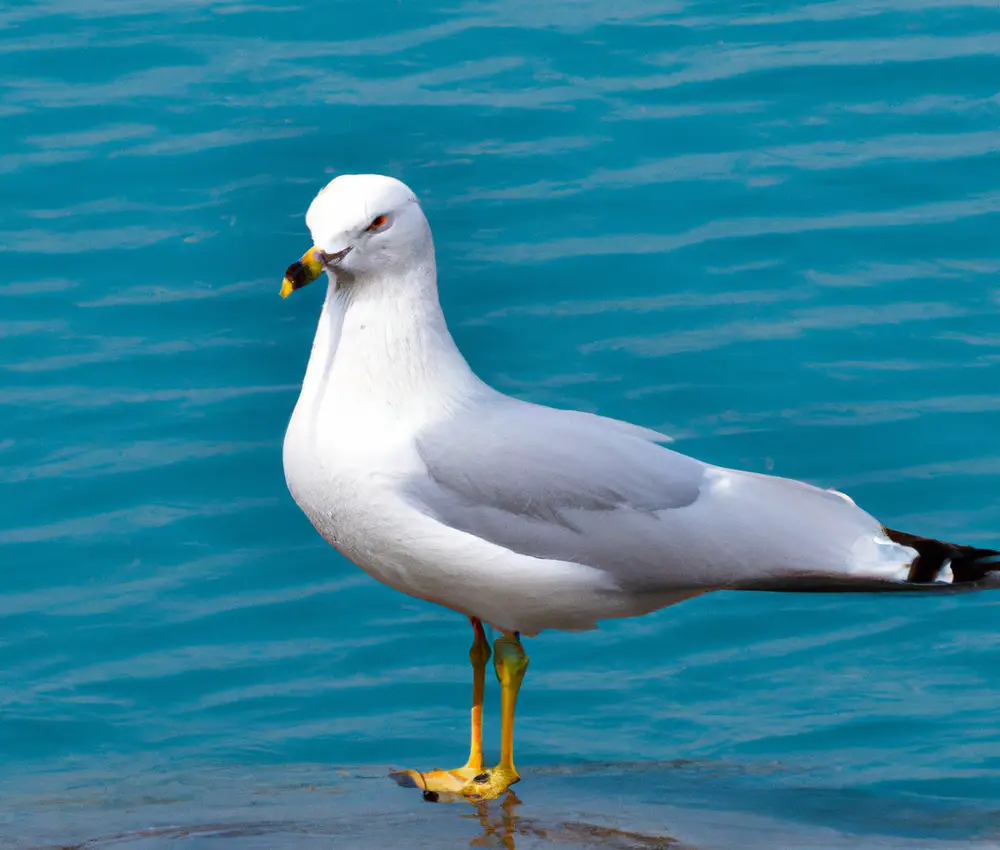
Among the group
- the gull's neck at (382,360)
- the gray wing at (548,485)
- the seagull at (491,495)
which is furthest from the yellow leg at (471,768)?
the gull's neck at (382,360)

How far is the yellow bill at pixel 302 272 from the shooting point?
201 inches

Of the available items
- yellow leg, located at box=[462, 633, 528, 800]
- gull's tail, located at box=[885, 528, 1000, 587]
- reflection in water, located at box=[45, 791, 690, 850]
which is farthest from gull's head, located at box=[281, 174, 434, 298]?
gull's tail, located at box=[885, 528, 1000, 587]

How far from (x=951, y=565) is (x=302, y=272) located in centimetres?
211

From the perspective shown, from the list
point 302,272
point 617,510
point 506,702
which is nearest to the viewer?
point 302,272

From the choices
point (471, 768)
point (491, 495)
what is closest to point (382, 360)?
point (491, 495)

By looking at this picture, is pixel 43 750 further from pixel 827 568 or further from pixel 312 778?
pixel 827 568

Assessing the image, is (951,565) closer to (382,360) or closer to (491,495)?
(491,495)

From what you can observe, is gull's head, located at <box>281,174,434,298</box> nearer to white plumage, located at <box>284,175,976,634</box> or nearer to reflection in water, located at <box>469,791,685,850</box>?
white plumage, located at <box>284,175,976,634</box>

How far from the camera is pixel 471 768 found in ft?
19.2

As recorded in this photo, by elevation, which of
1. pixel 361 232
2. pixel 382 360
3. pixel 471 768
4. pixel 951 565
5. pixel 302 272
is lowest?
pixel 471 768

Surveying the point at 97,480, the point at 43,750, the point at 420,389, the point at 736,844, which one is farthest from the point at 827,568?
the point at 97,480

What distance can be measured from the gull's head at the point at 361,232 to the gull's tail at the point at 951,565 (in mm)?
1724

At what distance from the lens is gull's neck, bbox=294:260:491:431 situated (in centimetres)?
538

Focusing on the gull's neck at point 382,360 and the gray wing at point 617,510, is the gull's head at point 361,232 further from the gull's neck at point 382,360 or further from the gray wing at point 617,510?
the gray wing at point 617,510
